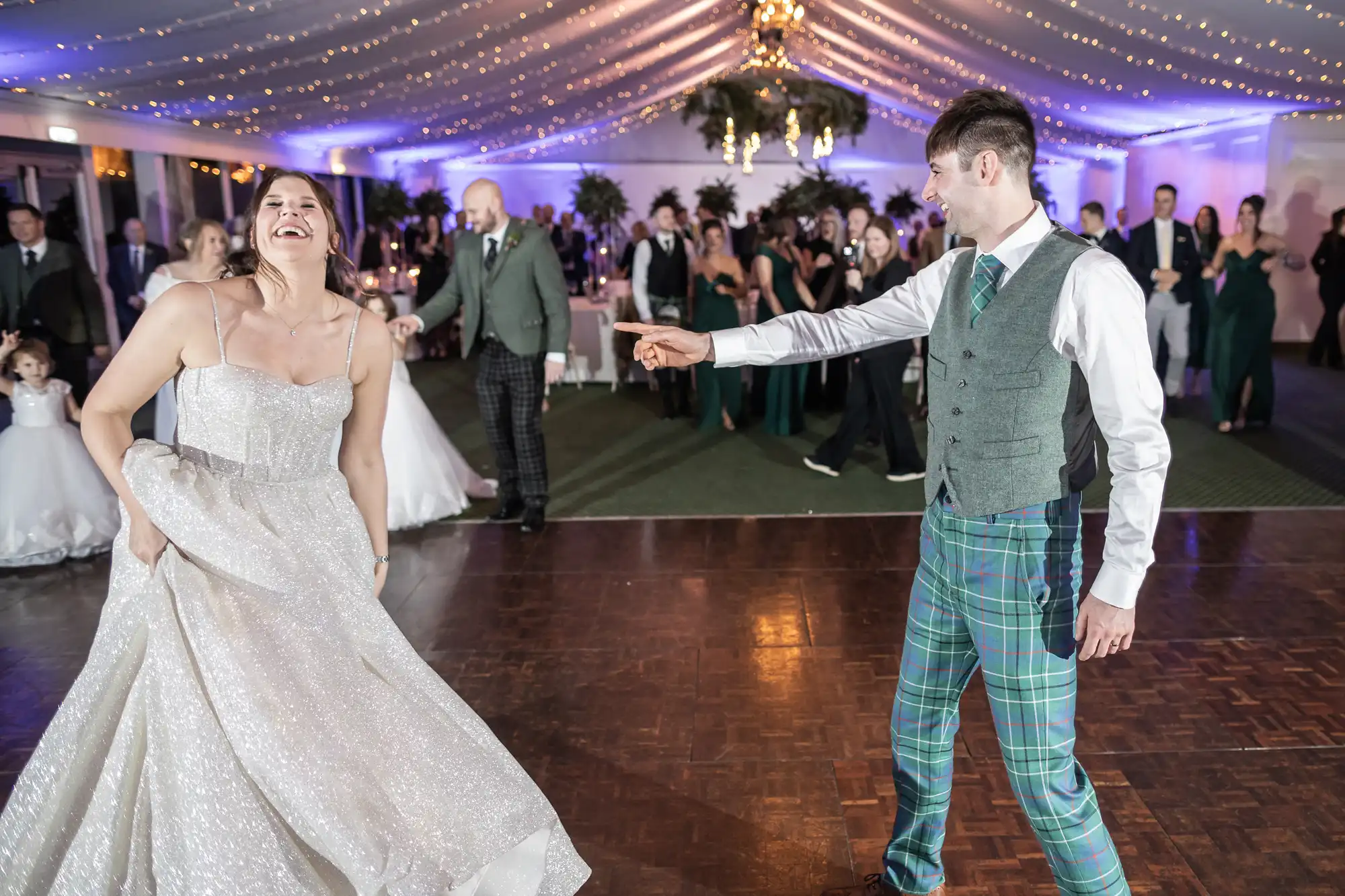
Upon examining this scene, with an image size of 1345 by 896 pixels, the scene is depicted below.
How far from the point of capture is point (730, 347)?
2148mm

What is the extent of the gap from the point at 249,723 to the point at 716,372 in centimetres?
625

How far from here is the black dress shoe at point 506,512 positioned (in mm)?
5617

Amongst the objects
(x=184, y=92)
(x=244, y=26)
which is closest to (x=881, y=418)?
(x=244, y=26)

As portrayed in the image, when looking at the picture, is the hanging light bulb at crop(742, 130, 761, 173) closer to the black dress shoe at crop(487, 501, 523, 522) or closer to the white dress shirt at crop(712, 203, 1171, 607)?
the black dress shoe at crop(487, 501, 523, 522)

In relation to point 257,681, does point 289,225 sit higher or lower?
higher

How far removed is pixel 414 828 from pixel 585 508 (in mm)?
3869

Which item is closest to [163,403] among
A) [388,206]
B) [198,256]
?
[198,256]

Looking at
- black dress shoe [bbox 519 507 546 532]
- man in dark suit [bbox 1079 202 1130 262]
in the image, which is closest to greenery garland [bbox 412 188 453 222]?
man in dark suit [bbox 1079 202 1130 262]

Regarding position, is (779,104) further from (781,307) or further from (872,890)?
(872,890)

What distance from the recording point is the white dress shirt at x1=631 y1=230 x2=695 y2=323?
814cm

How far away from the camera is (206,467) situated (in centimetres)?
205

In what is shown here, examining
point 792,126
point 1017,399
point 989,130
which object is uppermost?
point 792,126

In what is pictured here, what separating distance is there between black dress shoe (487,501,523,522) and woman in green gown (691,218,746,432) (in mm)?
2441

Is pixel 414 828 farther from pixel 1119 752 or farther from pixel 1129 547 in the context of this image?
pixel 1119 752
